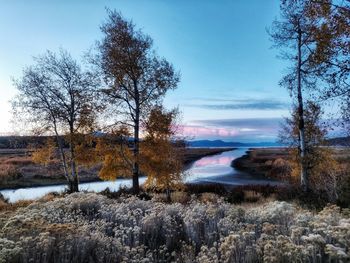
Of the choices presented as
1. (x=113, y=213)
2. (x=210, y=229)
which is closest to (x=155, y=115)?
(x=113, y=213)

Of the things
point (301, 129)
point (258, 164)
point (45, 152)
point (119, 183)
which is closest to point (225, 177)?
point (119, 183)

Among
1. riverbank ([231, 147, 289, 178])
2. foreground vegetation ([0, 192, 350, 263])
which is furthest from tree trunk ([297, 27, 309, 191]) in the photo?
riverbank ([231, 147, 289, 178])

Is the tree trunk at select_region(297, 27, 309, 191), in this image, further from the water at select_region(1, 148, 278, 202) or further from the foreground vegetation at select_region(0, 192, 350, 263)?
the foreground vegetation at select_region(0, 192, 350, 263)

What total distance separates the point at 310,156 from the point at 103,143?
12.0m

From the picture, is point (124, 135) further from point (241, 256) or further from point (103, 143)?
point (241, 256)

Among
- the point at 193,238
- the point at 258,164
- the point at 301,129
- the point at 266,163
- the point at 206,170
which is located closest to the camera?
the point at 193,238

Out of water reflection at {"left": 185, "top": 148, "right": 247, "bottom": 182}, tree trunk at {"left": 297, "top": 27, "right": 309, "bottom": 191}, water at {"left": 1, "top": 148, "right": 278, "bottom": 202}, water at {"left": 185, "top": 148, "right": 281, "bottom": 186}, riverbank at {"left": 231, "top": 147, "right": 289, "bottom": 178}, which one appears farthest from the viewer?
riverbank at {"left": 231, "top": 147, "right": 289, "bottom": 178}

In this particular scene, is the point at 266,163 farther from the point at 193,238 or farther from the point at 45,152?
the point at 193,238

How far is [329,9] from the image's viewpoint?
1254 cm

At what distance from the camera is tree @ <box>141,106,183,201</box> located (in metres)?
21.8

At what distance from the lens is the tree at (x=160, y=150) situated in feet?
71.4

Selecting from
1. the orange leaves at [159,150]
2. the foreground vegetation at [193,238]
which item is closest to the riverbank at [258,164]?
the orange leaves at [159,150]

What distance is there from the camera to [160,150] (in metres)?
22.0

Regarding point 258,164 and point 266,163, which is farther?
point 258,164
